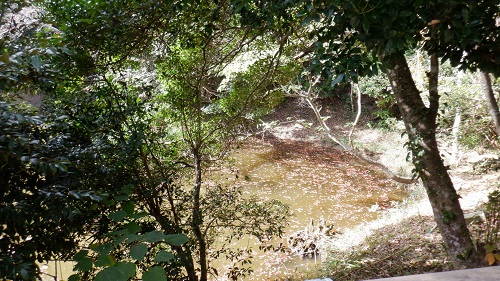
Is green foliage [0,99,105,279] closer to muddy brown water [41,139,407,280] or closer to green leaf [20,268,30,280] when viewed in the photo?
green leaf [20,268,30,280]

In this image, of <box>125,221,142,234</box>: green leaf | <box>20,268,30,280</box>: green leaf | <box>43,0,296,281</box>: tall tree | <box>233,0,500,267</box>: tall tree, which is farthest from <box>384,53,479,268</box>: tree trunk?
<box>20,268,30,280</box>: green leaf

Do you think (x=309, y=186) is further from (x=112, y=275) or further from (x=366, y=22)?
(x=112, y=275)

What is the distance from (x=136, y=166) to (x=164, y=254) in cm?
155

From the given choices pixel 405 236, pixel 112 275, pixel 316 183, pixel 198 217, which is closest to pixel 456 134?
pixel 405 236

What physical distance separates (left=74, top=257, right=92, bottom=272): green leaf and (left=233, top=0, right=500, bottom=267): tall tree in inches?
59.4

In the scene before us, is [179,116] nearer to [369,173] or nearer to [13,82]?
[13,82]

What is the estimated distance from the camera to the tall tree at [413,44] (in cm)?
172

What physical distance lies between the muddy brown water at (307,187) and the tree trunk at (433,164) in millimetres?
3117

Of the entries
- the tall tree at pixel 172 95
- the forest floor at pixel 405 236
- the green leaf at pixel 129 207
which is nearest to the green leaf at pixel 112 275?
the green leaf at pixel 129 207

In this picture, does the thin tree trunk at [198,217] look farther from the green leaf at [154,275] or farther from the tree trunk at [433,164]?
the tree trunk at [433,164]

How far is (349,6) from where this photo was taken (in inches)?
67.6

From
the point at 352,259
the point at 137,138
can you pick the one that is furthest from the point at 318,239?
the point at 137,138

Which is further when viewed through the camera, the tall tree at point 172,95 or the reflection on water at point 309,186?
→ the reflection on water at point 309,186

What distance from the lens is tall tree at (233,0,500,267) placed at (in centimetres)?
172
